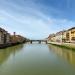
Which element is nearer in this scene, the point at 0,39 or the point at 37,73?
the point at 37,73

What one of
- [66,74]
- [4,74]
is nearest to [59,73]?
[66,74]

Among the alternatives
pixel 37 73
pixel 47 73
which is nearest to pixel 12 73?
pixel 37 73

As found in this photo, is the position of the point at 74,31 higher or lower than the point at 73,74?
higher

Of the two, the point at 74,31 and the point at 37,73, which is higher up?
the point at 74,31

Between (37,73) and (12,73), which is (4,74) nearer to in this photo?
(12,73)

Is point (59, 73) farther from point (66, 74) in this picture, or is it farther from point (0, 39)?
point (0, 39)

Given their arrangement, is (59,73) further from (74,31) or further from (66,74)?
(74,31)

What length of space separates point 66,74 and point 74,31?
2204 inches

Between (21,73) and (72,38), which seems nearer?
(21,73)

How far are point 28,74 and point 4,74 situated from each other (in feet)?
6.50

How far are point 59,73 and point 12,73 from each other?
4064 mm

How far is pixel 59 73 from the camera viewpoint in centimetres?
1336

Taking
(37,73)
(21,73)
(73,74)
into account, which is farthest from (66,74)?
(21,73)

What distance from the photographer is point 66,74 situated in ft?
42.4
